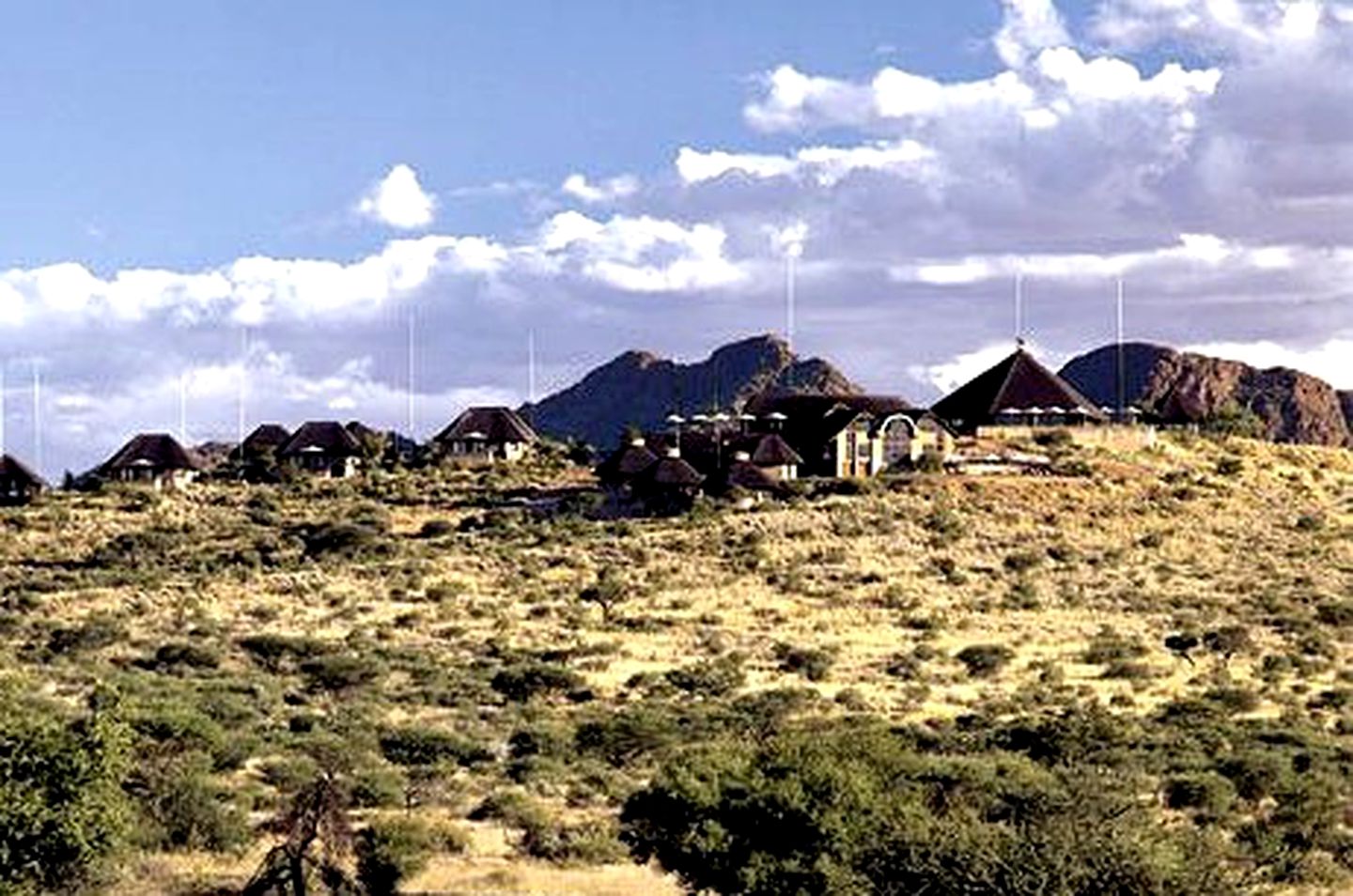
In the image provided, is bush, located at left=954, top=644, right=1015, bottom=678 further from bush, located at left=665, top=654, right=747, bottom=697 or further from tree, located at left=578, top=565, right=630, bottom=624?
tree, located at left=578, top=565, right=630, bottom=624

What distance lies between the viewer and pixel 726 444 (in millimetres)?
95625

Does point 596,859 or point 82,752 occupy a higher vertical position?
point 82,752

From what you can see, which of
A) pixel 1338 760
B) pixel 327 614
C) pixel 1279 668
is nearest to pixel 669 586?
pixel 327 614

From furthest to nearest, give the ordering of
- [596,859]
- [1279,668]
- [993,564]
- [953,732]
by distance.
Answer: [993,564]
[1279,668]
[953,732]
[596,859]

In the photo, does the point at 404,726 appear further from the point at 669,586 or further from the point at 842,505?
the point at 842,505

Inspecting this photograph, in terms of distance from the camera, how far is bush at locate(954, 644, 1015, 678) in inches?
2507

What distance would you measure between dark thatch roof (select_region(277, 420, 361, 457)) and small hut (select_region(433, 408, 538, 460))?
4.39 m

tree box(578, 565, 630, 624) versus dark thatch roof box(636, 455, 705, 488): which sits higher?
dark thatch roof box(636, 455, 705, 488)

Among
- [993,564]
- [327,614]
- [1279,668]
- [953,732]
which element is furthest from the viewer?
[993,564]

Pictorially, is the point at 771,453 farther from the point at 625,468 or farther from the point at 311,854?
the point at 311,854

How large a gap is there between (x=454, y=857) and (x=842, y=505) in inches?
2029

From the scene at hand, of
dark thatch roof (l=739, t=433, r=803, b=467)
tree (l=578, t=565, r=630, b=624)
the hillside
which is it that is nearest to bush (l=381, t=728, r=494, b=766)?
the hillside

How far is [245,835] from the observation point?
1483 inches

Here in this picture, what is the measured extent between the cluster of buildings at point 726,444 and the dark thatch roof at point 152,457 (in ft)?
0.21
